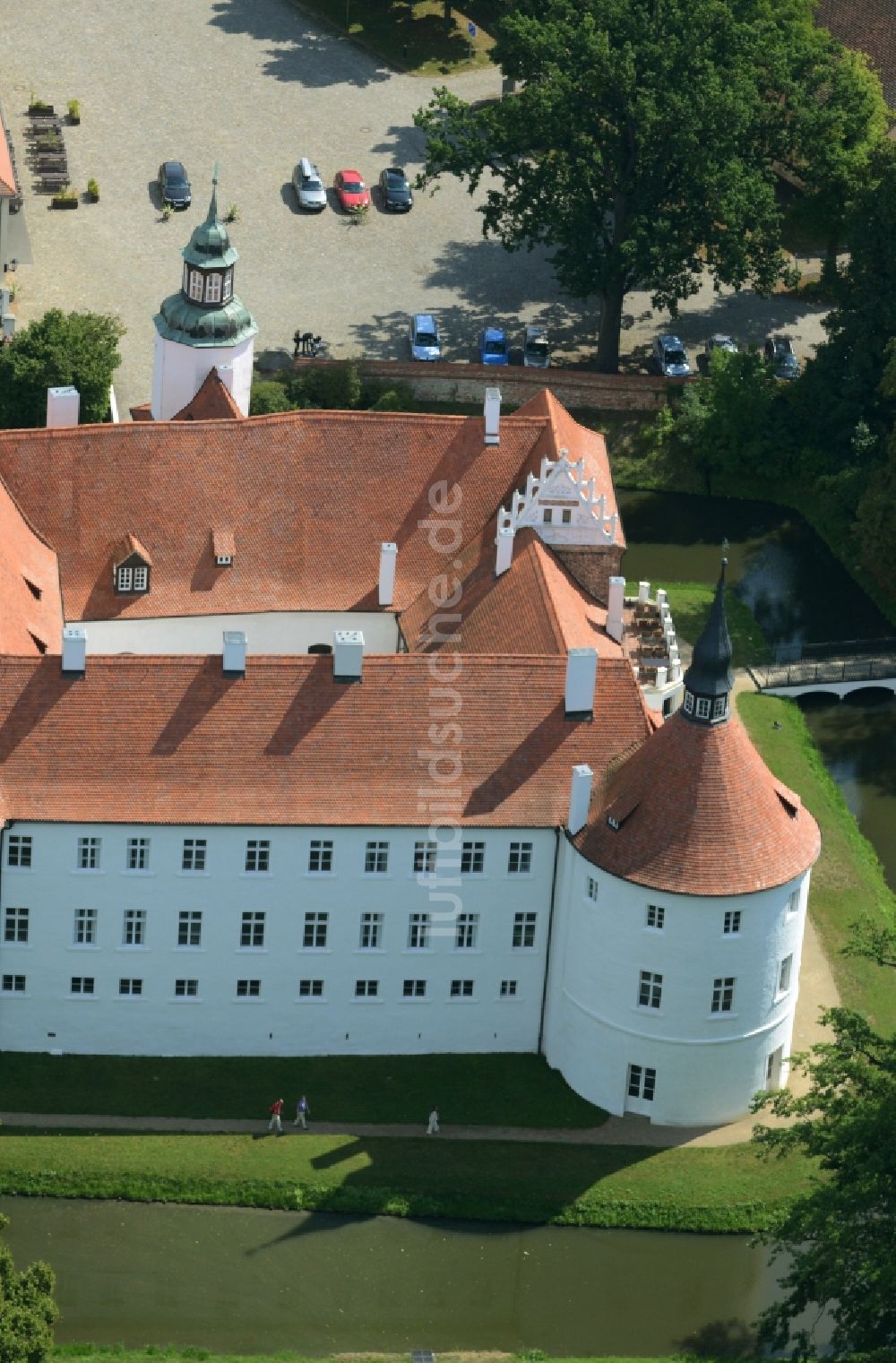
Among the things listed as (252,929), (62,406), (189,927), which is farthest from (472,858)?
(62,406)

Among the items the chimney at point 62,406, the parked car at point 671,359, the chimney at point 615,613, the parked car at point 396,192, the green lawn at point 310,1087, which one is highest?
the chimney at point 62,406

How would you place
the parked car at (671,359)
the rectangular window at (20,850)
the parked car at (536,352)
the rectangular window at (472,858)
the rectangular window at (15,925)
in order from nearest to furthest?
the rectangular window at (20,850), the rectangular window at (15,925), the rectangular window at (472,858), the parked car at (536,352), the parked car at (671,359)

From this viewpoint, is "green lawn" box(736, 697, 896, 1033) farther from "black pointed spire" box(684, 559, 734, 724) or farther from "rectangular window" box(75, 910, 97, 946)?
"rectangular window" box(75, 910, 97, 946)

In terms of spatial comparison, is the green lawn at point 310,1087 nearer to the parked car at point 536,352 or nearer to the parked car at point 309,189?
the parked car at point 536,352

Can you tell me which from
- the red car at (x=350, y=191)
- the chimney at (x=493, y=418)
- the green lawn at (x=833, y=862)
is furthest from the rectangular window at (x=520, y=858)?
the red car at (x=350, y=191)

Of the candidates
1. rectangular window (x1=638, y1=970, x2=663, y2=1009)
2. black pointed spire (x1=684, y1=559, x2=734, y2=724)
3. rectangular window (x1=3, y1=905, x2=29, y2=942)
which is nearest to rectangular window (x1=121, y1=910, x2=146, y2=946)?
rectangular window (x1=3, y1=905, x2=29, y2=942)

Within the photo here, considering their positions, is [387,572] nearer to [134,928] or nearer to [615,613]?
[615,613]
